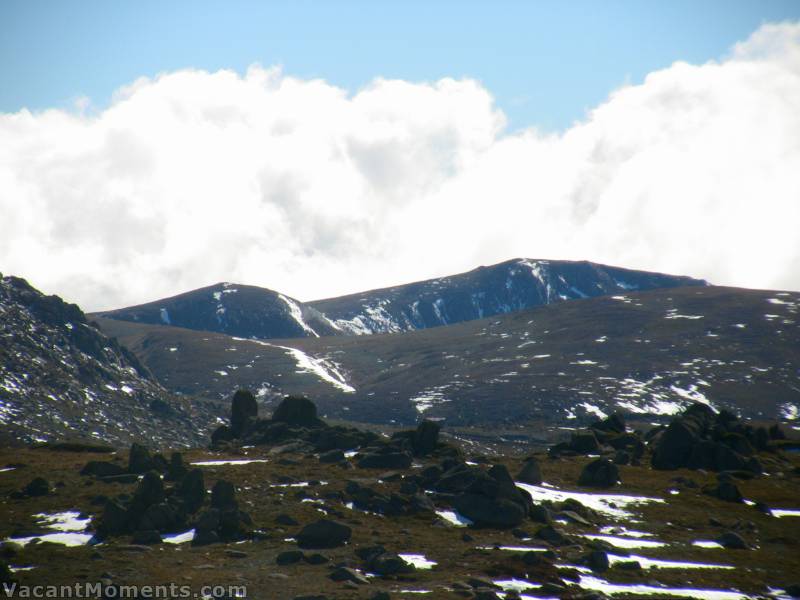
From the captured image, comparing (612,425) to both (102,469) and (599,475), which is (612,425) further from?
(102,469)

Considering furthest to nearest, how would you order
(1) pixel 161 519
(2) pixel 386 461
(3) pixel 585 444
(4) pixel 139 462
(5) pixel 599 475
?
(3) pixel 585 444
(5) pixel 599 475
(2) pixel 386 461
(4) pixel 139 462
(1) pixel 161 519

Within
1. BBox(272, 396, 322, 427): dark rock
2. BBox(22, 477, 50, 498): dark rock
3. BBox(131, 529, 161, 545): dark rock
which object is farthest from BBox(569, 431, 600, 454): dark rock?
BBox(22, 477, 50, 498): dark rock

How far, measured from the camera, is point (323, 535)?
48.4 metres

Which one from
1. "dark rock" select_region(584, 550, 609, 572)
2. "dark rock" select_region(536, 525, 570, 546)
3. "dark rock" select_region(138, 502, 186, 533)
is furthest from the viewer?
"dark rock" select_region(536, 525, 570, 546)

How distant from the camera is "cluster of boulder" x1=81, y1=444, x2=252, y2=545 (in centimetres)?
4925

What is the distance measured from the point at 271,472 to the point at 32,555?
25672 mm

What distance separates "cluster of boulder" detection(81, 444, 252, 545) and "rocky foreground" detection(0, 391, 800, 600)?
0.35 feet

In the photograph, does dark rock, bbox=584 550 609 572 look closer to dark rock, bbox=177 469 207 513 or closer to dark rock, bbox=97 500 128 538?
dark rock, bbox=177 469 207 513

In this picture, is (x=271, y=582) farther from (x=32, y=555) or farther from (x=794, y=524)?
(x=794, y=524)

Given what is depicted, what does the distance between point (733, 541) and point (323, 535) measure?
93.4 ft

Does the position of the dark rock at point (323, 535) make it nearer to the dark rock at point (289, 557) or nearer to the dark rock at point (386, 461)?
the dark rock at point (289, 557)

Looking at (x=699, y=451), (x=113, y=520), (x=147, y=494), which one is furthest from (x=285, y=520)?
(x=699, y=451)

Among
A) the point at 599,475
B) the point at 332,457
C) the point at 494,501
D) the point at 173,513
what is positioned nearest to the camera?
the point at 173,513

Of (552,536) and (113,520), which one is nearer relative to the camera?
(113,520)
